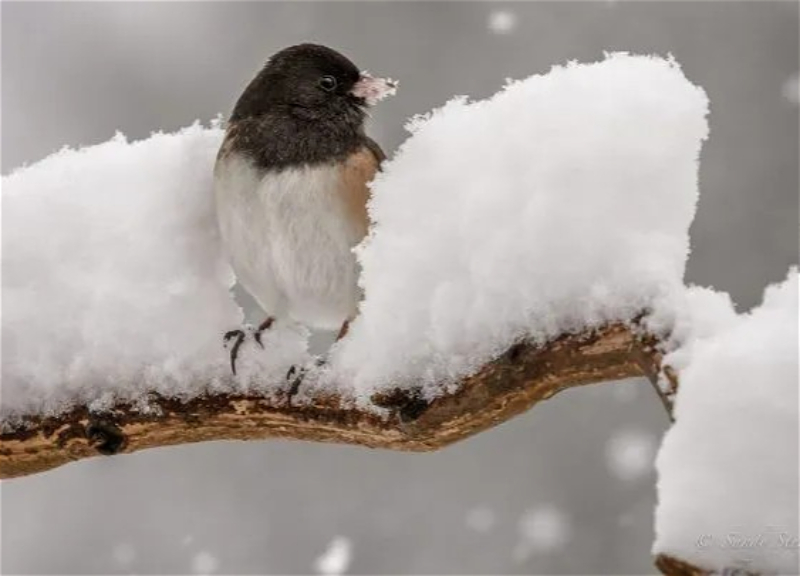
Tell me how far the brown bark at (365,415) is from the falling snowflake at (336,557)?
196 centimetres

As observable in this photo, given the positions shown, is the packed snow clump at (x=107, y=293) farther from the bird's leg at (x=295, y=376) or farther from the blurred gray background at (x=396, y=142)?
the blurred gray background at (x=396, y=142)

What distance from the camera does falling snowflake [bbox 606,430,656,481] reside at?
3.22 meters

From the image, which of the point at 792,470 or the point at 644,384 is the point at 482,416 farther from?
the point at 644,384

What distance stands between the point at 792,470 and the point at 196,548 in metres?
2.64

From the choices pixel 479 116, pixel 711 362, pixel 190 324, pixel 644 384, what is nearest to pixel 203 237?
pixel 190 324

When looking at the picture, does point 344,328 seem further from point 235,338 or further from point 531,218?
point 531,218

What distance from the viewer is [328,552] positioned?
127 inches

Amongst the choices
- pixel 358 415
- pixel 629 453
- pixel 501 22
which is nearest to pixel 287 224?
pixel 358 415

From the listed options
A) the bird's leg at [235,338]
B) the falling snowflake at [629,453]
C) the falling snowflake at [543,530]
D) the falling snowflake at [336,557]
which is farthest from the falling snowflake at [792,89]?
the bird's leg at [235,338]

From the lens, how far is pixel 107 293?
132cm

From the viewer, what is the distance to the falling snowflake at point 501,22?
3.18 m

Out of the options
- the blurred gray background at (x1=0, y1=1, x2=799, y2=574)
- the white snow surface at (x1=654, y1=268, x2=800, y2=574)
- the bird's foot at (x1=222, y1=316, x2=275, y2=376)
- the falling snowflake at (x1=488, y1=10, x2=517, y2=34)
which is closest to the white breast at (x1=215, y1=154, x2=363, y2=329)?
the bird's foot at (x1=222, y1=316, x2=275, y2=376)

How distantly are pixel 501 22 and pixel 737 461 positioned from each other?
2491mm

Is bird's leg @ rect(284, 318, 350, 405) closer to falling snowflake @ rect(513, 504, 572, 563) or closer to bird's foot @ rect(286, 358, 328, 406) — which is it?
bird's foot @ rect(286, 358, 328, 406)
